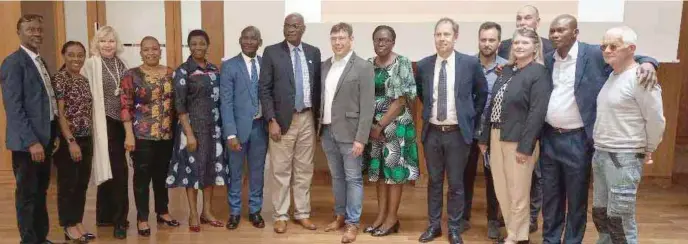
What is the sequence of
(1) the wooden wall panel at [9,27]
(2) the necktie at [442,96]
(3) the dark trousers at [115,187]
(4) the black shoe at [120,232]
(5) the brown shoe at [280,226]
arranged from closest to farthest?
(2) the necktie at [442,96] → (3) the dark trousers at [115,187] → (4) the black shoe at [120,232] → (5) the brown shoe at [280,226] → (1) the wooden wall panel at [9,27]

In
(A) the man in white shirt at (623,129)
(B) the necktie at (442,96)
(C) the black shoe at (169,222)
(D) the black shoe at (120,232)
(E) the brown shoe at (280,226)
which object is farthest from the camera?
(C) the black shoe at (169,222)

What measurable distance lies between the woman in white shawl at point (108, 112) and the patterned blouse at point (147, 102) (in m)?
0.07

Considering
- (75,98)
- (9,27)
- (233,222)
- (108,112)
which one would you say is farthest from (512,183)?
(9,27)

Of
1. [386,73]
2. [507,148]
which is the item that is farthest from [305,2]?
[507,148]

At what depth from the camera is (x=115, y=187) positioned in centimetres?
331

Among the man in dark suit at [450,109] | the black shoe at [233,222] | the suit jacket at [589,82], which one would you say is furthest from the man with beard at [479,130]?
the black shoe at [233,222]

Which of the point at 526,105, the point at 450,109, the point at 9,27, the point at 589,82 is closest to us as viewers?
the point at 589,82

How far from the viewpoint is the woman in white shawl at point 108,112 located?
3123 mm

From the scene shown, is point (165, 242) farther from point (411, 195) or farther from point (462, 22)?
point (462, 22)

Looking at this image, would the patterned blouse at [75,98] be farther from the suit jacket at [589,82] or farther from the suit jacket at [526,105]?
the suit jacket at [589,82]

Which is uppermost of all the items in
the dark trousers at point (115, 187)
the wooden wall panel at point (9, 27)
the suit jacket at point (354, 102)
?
the wooden wall panel at point (9, 27)

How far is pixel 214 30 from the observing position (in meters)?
4.62

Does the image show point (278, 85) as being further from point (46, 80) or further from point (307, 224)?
point (46, 80)

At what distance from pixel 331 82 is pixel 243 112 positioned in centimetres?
54
